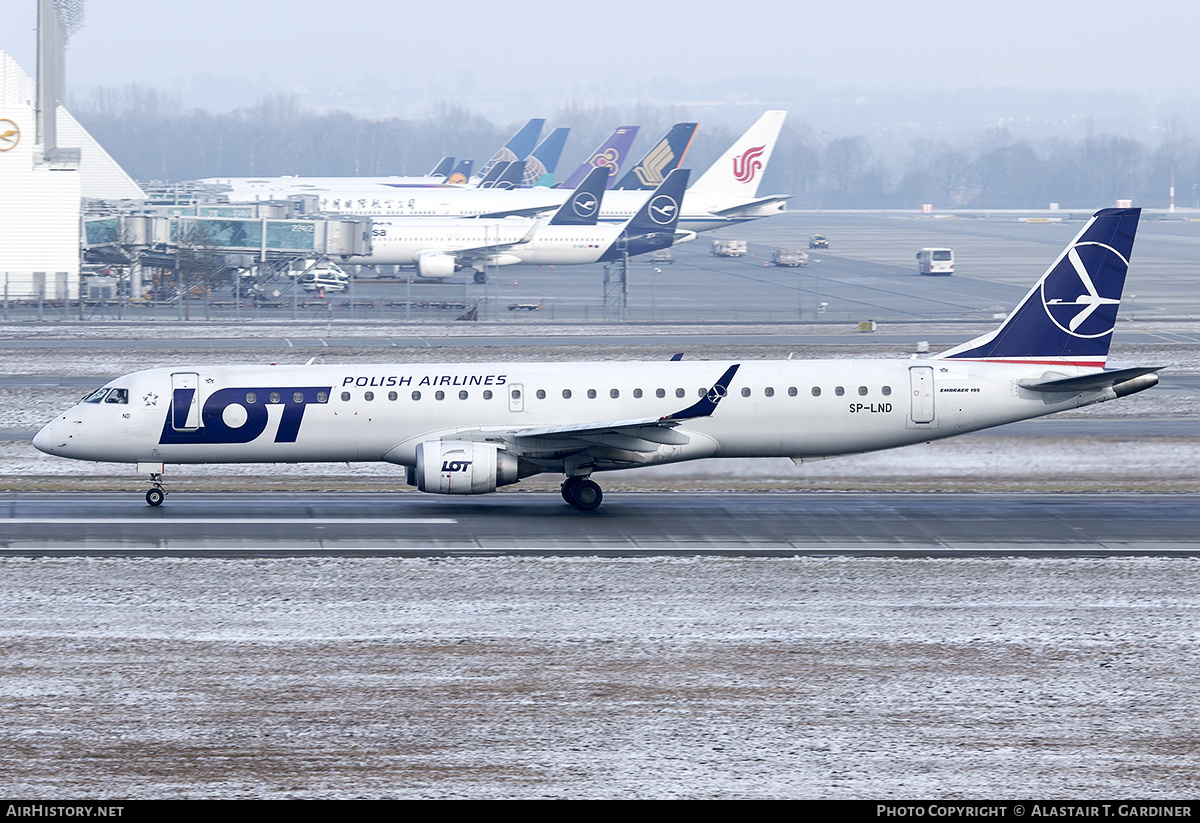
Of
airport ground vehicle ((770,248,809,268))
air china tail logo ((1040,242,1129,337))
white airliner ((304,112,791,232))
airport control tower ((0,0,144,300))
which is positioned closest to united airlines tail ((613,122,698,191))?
white airliner ((304,112,791,232))

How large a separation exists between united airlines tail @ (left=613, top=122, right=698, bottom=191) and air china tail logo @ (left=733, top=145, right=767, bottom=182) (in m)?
5.23

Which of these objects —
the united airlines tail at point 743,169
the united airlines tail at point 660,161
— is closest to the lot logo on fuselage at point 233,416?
the united airlines tail at point 660,161

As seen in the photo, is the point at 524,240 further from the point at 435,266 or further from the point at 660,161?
the point at 660,161

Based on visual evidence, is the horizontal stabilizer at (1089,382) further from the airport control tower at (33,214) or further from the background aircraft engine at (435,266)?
the background aircraft engine at (435,266)

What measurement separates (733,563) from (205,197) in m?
115

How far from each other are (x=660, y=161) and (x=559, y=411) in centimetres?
10365

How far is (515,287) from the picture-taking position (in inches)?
3984

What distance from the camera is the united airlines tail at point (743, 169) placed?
428 feet

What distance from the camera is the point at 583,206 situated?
110 metres

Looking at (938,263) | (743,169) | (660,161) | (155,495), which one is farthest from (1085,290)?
(660,161)

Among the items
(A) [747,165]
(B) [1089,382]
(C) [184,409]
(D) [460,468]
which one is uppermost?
(A) [747,165]

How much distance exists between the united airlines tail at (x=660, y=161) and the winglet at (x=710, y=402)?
9623cm

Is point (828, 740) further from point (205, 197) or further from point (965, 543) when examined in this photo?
point (205, 197)

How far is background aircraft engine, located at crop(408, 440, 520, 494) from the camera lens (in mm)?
34719
